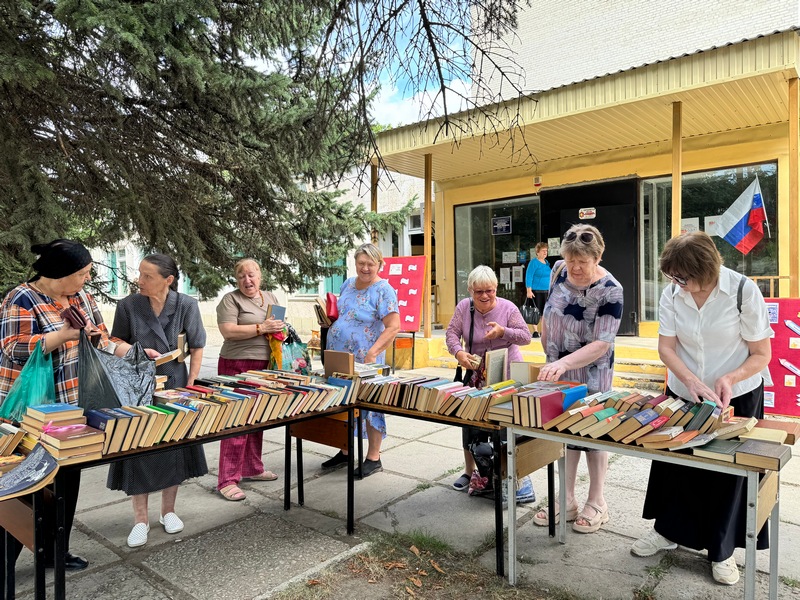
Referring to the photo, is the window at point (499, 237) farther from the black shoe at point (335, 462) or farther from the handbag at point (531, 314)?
the black shoe at point (335, 462)

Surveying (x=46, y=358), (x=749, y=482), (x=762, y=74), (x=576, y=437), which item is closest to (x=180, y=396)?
(x=46, y=358)

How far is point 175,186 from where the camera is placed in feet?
18.2

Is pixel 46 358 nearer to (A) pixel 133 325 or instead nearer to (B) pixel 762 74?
(A) pixel 133 325

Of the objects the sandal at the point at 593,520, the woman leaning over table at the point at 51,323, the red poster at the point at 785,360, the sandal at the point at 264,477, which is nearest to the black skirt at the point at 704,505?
the sandal at the point at 593,520

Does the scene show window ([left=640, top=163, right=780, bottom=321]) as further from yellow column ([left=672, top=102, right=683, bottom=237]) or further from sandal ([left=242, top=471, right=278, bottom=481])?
sandal ([left=242, top=471, right=278, bottom=481])

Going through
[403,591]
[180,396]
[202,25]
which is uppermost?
[202,25]

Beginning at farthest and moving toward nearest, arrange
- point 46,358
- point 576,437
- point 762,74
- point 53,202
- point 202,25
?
1. point 762,74
2. point 202,25
3. point 53,202
4. point 46,358
5. point 576,437

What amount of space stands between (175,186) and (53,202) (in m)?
1.81

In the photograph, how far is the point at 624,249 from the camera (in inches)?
342

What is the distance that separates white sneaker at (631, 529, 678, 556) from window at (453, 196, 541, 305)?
285 inches

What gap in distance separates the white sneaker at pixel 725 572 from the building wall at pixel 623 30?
8.35m

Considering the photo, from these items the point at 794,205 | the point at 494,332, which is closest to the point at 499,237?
the point at 794,205

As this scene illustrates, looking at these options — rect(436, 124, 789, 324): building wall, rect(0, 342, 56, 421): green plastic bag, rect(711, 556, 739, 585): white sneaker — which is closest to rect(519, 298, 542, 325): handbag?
rect(436, 124, 789, 324): building wall

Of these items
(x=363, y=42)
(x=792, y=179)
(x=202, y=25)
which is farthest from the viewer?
(x=792, y=179)
